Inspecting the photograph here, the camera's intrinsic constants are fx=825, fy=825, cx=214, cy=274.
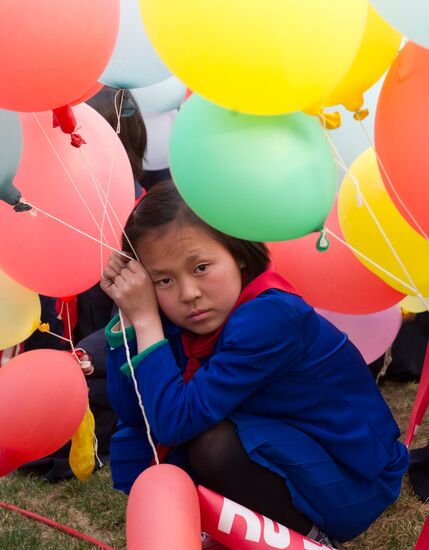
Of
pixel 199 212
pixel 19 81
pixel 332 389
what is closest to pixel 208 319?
pixel 332 389

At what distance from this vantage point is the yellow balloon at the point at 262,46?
1114mm

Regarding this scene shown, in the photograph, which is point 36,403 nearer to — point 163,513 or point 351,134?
point 163,513

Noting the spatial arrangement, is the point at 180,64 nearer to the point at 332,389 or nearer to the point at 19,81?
the point at 19,81

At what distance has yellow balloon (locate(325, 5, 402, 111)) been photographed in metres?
1.31

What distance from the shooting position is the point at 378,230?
5.19 ft

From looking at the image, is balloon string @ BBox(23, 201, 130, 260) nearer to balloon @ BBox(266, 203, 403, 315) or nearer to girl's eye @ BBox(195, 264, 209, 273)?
girl's eye @ BBox(195, 264, 209, 273)

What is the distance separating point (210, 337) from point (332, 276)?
1.02 feet

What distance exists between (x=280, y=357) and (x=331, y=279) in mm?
307

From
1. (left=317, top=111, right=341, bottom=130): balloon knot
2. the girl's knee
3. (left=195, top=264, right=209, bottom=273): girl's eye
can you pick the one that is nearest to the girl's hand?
(left=195, top=264, right=209, bottom=273): girl's eye

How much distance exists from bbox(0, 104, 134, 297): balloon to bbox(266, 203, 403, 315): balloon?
38 cm

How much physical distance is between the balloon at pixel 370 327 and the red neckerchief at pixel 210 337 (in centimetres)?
35

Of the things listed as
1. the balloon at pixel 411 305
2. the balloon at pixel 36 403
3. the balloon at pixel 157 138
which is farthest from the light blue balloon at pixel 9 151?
the balloon at pixel 157 138

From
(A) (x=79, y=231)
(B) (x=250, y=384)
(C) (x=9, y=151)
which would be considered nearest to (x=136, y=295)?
(A) (x=79, y=231)

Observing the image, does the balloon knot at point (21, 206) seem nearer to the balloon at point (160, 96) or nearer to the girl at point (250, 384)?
the girl at point (250, 384)
